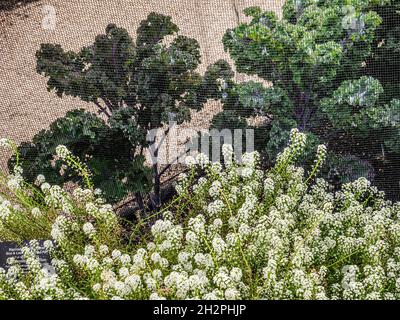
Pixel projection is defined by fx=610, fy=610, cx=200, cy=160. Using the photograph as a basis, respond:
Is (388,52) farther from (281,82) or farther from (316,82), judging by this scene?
(281,82)

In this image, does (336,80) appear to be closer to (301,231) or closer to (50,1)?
(301,231)

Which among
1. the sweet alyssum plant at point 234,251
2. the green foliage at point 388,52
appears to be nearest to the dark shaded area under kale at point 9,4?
the sweet alyssum plant at point 234,251

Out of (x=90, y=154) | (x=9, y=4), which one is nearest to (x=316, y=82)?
(x=90, y=154)

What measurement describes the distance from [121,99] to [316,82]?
1.32m

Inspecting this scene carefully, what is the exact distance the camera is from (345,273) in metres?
3.04

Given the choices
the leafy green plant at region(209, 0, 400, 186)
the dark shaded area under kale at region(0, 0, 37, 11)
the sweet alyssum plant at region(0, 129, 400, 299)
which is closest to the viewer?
the sweet alyssum plant at region(0, 129, 400, 299)

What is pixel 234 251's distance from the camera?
9.62 ft

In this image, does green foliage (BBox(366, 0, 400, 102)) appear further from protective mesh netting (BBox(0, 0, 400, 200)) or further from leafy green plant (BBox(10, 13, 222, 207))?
leafy green plant (BBox(10, 13, 222, 207))

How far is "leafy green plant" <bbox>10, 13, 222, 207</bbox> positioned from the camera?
12.5 feet

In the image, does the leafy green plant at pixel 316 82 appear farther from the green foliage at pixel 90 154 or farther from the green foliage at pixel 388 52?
the green foliage at pixel 90 154

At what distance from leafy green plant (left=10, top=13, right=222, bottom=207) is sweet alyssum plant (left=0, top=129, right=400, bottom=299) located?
37 centimetres

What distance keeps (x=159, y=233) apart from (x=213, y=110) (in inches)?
65.6

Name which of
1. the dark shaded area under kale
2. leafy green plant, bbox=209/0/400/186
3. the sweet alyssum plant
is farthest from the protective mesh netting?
the dark shaded area under kale

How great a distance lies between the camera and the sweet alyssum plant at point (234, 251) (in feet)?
9.05
